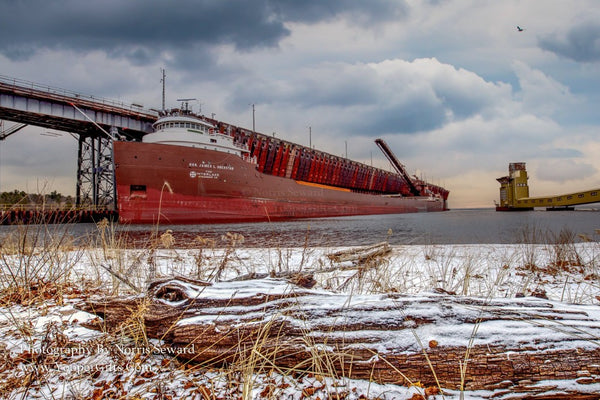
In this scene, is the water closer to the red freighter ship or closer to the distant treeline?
the distant treeline

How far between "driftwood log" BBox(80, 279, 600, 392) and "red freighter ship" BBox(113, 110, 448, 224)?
7481mm

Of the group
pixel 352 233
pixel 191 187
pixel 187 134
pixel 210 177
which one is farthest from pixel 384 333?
pixel 187 134

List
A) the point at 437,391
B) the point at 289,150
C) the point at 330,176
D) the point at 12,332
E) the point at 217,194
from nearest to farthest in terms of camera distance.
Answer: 1. the point at 437,391
2. the point at 12,332
3. the point at 217,194
4. the point at 289,150
5. the point at 330,176

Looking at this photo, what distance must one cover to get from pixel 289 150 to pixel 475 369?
26.1 meters

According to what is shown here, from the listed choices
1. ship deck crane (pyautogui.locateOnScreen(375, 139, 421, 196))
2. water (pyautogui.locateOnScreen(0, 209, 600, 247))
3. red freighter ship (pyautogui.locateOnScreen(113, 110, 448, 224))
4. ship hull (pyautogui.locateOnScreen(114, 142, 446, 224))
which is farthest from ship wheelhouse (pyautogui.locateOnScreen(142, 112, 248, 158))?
ship deck crane (pyautogui.locateOnScreen(375, 139, 421, 196))

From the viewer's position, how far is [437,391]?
3.97 ft

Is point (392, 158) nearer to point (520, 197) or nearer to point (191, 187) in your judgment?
point (520, 197)

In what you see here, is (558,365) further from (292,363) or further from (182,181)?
(182,181)

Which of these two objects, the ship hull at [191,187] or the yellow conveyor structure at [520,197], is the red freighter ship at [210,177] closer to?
the ship hull at [191,187]

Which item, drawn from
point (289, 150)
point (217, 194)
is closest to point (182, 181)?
point (217, 194)

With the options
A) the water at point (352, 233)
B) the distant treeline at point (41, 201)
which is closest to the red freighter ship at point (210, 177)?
the water at point (352, 233)

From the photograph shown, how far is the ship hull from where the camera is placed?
1466cm

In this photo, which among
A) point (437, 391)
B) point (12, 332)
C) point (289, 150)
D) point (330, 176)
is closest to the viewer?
point (437, 391)

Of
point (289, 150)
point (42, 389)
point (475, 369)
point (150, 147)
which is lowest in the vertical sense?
point (42, 389)
